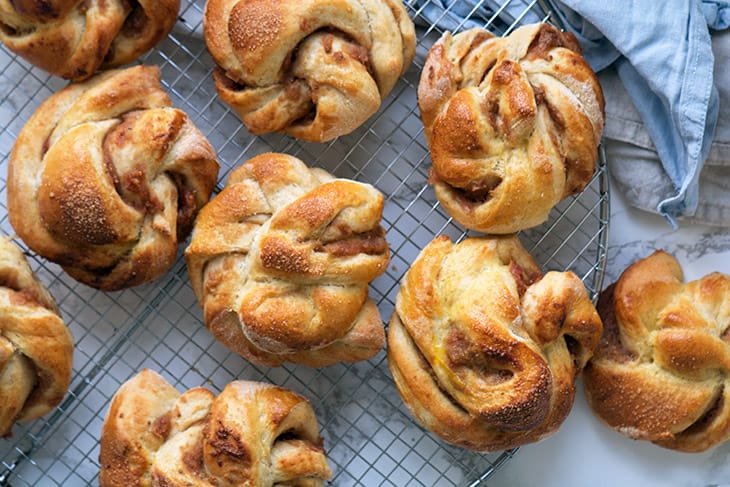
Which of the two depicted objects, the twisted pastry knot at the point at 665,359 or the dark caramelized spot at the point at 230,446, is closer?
the dark caramelized spot at the point at 230,446

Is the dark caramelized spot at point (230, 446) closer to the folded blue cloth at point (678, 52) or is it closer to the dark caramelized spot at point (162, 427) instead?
the dark caramelized spot at point (162, 427)

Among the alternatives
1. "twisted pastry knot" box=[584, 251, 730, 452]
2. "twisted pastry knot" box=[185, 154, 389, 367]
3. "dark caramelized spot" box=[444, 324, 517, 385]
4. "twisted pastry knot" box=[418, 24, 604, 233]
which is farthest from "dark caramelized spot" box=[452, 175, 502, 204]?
"twisted pastry knot" box=[584, 251, 730, 452]

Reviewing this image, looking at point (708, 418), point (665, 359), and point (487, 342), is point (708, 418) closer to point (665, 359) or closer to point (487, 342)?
point (665, 359)

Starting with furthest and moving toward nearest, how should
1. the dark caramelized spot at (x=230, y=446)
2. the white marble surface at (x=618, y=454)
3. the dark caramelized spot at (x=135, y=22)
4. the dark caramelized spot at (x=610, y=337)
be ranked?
the white marble surface at (x=618, y=454)
the dark caramelized spot at (x=610, y=337)
the dark caramelized spot at (x=135, y=22)
the dark caramelized spot at (x=230, y=446)

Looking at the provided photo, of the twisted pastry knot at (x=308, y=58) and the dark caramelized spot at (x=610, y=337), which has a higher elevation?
the twisted pastry knot at (x=308, y=58)

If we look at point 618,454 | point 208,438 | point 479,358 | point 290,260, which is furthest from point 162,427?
point 618,454

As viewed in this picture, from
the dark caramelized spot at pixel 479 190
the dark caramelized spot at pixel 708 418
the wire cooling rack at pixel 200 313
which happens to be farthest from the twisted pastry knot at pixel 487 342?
the dark caramelized spot at pixel 708 418

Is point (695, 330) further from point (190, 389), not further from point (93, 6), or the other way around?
point (93, 6)
